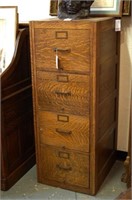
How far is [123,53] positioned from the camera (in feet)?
7.23

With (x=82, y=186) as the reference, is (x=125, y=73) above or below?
above

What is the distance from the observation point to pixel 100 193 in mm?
2078

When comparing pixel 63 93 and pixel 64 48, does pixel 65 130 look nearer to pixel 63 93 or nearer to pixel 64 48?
pixel 63 93

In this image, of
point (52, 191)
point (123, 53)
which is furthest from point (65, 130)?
point (123, 53)

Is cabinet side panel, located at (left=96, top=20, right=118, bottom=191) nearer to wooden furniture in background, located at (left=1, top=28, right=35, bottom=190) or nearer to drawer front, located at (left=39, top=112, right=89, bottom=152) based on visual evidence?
drawer front, located at (left=39, top=112, right=89, bottom=152)

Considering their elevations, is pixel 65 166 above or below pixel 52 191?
above

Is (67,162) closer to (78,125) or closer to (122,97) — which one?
(78,125)

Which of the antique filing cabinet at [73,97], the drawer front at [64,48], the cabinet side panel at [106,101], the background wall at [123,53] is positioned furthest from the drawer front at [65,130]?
the background wall at [123,53]

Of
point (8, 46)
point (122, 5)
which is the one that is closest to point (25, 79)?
point (8, 46)

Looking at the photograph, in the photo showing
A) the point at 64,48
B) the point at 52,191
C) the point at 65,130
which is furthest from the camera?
the point at 52,191

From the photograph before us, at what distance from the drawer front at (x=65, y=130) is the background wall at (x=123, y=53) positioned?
0.55 m

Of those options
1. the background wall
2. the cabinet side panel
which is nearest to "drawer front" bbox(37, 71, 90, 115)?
the cabinet side panel

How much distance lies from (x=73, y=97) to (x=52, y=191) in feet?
2.44

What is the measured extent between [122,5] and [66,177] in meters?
1.30
